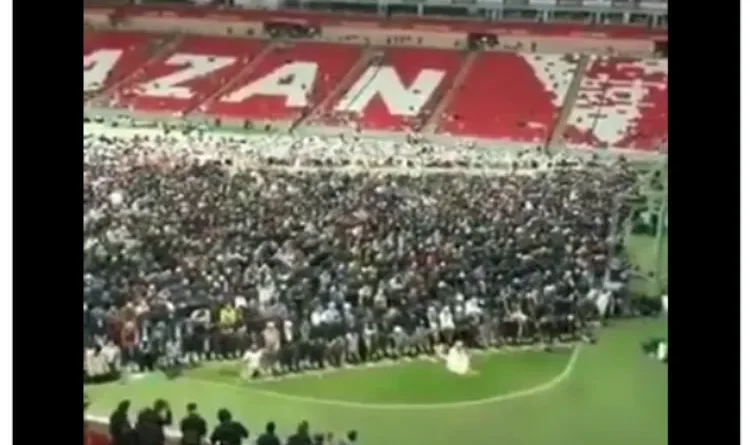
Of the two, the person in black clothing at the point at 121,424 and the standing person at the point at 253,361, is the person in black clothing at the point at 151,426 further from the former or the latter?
the standing person at the point at 253,361

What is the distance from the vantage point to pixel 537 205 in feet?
10.8

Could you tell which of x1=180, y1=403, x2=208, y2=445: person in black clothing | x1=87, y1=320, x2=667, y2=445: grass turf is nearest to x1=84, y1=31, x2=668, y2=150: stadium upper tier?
x1=87, y1=320, x2=667, y2=445: grass turf

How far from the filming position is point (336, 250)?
330 cm

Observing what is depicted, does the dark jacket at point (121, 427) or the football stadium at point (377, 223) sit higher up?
the football stadium at point (377, 223)

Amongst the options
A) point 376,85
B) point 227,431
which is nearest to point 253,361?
point 227,431

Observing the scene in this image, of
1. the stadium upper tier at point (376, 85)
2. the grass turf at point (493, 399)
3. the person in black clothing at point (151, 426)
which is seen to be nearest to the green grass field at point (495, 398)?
Answer: the grass turf at point (493, 399)

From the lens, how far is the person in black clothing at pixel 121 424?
329cm

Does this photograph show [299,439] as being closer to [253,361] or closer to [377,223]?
[253,361]

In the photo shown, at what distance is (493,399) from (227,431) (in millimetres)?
654

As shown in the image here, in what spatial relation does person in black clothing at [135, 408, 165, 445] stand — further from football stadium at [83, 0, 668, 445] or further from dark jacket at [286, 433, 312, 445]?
dark jacket at [286, 433, 312, 445]

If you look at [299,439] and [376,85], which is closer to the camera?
[299,439]

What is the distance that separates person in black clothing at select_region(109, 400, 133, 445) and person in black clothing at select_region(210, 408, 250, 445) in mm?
211
